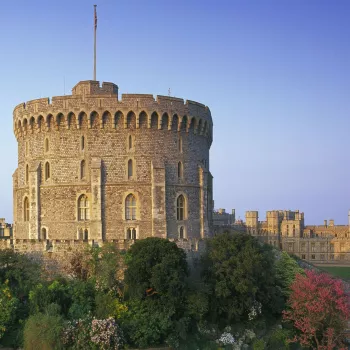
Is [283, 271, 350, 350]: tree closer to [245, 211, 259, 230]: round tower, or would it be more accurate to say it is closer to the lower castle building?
the lower castle building

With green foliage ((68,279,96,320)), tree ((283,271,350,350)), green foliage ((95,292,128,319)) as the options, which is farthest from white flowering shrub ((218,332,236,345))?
green foliage ((68,279,96,320))

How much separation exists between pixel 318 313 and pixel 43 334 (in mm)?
14999

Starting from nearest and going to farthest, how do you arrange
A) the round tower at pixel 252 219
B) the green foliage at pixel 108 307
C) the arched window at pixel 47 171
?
the green foliage at pixel 108 307 → the arched window at pixel 47 171 → the round tower at pixel 252 219

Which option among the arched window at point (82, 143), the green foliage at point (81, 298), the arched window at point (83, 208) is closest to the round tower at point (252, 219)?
the arched window at point (83, 208)

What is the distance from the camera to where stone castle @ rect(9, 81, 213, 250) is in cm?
4097

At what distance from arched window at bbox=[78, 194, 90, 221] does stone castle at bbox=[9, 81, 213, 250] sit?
7 cm

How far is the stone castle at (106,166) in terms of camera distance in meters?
41.0

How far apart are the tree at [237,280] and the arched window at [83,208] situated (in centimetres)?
1099

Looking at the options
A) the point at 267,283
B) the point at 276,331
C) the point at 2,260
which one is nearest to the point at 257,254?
the point at 267,283

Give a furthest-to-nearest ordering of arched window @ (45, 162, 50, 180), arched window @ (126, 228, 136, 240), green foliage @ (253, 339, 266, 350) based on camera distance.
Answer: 1. arched window @ (45, 162, 50, 180)
2. arched window @ (126, 228, 136, 240)
3. green foliage @ (253, 339, 266, 350)

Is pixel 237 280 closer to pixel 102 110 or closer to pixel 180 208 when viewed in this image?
pixel 180 208

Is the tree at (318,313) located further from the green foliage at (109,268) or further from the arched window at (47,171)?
the arched window at (47,171)

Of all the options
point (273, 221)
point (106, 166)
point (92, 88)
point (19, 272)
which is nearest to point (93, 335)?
point (19, 272)

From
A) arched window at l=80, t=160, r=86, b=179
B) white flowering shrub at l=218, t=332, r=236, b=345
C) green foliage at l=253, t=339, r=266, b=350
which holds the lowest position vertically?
green foliage at l=253, t=339, r=266, b=350
